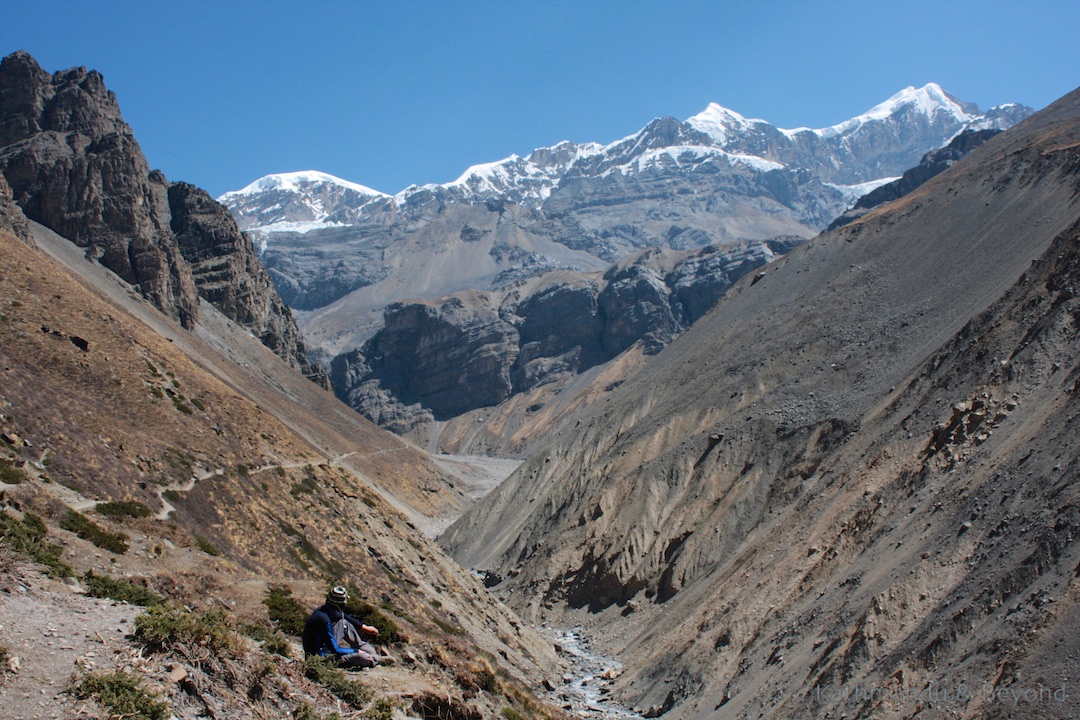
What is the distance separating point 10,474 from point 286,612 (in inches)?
354

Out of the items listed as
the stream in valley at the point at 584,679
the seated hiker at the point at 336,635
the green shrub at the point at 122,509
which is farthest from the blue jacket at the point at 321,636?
the stream in valley at the point at 584,679

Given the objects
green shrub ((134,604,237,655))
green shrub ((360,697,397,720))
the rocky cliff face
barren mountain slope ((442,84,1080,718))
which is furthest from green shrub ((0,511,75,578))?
the rocky cliff face

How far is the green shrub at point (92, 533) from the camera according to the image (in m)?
21.5

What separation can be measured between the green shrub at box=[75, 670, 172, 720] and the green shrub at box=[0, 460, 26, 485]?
13999 mm

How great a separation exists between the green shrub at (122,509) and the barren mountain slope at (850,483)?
66.4 ft

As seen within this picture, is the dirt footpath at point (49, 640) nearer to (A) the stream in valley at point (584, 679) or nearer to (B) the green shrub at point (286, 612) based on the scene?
(B) the green shrub at point (286, 612)

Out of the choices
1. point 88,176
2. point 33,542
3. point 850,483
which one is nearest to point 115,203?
point 88,176

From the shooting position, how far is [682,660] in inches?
1407

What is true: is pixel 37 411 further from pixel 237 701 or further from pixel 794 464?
pixel 794 464

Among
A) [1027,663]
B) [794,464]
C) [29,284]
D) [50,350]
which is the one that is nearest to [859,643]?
[1027,663]

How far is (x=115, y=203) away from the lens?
13088cm

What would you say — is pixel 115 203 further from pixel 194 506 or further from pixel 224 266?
pixel 194 506

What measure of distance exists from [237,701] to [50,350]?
3369 centimetres

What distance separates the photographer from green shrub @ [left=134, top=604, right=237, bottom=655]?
13219 millimetres
